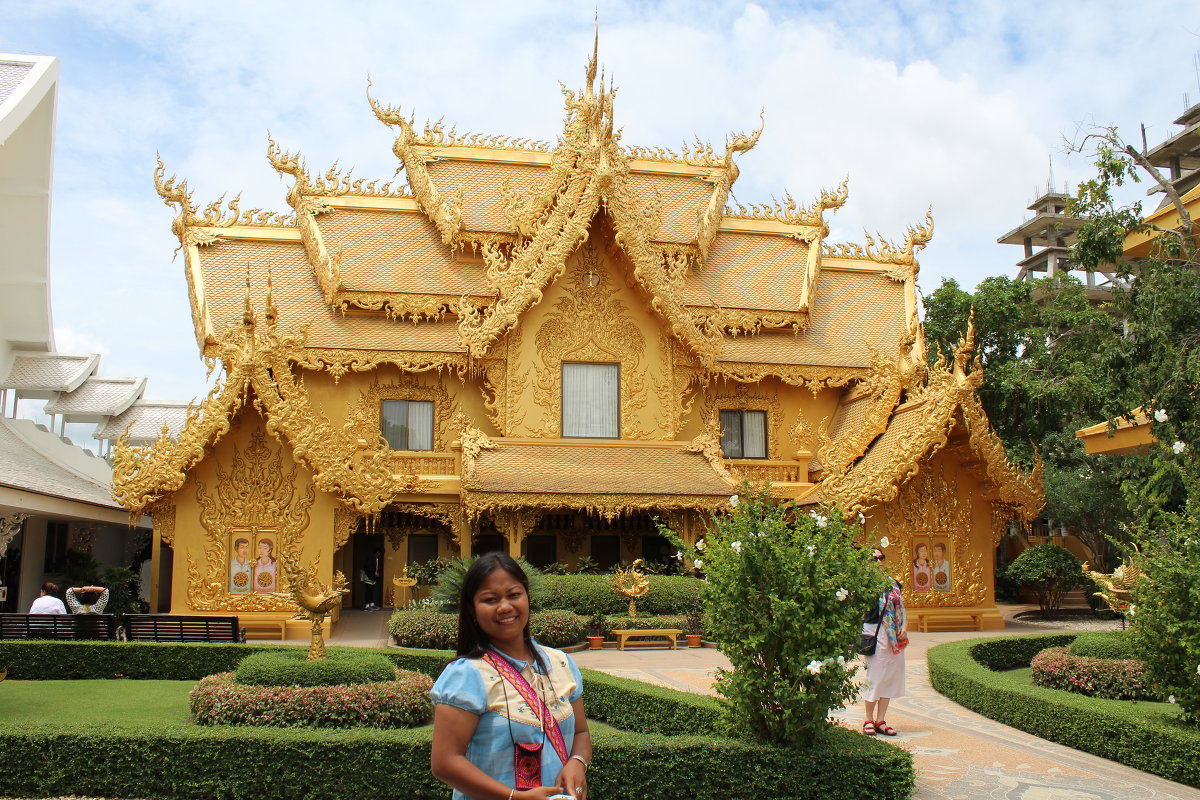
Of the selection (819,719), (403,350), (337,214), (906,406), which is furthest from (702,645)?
(337,214)

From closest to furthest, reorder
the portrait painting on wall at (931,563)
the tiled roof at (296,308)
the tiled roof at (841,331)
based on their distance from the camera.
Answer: the portrait painting on wall at (931,563) < the tiled roof at (296,308) < the tiled roof at (841,331)

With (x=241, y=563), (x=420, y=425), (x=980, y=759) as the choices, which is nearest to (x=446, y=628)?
(x=241, y=563)

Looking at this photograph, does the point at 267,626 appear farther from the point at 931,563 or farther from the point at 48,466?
the point at 931,563

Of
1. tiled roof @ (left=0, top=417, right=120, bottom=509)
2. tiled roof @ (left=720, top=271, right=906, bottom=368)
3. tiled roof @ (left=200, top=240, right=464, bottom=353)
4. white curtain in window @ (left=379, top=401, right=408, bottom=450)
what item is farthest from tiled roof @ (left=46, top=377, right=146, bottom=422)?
tiled roof @ (left=720, top=271, right=906, bottom=368)

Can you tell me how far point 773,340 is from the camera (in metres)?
20.7

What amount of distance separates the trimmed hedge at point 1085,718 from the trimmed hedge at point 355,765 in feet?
7.23

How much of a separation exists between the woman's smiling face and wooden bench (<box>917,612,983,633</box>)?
14505 mm

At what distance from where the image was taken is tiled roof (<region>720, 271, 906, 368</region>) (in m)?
20.3

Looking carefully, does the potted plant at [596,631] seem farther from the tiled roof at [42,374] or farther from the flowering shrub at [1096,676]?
the tiled roof at [42,374]

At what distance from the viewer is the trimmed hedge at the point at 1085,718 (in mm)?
7371

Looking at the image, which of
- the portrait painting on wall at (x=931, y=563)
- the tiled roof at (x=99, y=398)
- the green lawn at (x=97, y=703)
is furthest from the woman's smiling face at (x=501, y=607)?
the tiled roof at (x=99, y=398)

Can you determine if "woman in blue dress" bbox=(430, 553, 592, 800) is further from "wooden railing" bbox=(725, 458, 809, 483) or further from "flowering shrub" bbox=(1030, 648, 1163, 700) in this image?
"wooden railing" bbox=(725, 458, 809, 483)

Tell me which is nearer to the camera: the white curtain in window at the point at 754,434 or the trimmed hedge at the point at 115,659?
the trimmed hedge at the point at 115,659

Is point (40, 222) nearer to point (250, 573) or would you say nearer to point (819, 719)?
point (250, 573)
